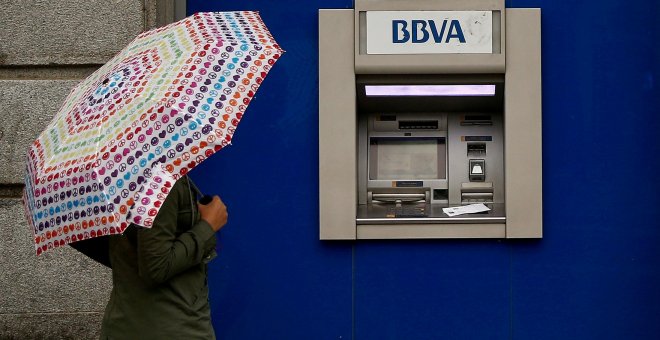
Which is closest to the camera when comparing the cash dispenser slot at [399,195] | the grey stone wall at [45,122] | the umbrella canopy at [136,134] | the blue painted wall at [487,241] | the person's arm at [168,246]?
the umbrella canopy at [136,134]

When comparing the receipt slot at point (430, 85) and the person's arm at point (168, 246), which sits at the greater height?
the receipt slot at point (430, 85)

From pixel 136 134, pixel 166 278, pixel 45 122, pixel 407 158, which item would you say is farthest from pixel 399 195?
pixel 136 134

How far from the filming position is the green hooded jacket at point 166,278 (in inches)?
93.7

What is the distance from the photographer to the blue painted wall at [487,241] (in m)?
4.24

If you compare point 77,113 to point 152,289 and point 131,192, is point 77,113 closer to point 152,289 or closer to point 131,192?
point 131,192

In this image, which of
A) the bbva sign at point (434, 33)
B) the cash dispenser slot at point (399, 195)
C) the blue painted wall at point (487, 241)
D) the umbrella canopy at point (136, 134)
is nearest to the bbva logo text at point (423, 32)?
the bbva sign at point (434, 33)

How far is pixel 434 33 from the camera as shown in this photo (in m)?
4.14

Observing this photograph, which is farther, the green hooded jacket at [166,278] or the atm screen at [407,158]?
the atm screen at [407,158]

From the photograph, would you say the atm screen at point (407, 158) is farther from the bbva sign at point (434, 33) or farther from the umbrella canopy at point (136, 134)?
the umbrella canopy at point (136, 134)

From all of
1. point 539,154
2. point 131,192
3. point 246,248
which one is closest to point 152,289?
point 131,192

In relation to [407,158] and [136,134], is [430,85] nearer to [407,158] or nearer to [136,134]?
[407,158]

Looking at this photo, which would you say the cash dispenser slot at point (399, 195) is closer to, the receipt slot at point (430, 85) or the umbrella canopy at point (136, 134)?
the receipt slot at point (430, 85)

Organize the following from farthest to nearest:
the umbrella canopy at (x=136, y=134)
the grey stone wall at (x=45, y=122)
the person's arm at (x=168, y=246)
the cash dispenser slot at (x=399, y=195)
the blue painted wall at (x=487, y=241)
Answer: the cash dispenser slot at (x=399, y=195)
the blue painted wall at (x=487, y=241)
the grey stone wall at (x=45, y=122)
the person's arm at (x=168, y=246)
the umbrella canopy at (x=136, y=134)

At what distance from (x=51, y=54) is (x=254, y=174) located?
123 centimetres
